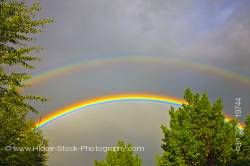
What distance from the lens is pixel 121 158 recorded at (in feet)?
170

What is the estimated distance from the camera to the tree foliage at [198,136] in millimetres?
34500

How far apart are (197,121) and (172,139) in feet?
11.5

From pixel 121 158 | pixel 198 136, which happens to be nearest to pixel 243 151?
pixel 198 136

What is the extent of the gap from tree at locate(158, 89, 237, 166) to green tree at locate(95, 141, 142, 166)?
50.4 ft

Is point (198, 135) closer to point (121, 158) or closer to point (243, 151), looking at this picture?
point (243, 151)

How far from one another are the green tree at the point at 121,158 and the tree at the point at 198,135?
604 inches

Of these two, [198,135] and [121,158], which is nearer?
[198,135]

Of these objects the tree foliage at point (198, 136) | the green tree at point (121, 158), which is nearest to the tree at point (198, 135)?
the tree foliage at point (198, 136)

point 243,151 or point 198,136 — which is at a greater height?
point 198,136

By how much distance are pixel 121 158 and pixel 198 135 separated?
1804cm

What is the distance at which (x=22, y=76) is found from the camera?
13.7m

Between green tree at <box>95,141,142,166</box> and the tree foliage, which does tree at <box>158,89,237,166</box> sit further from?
green tree at <box>95,141,142,166</box>

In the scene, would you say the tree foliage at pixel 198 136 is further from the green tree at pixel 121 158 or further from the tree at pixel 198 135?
the green tree at pixel 121 158

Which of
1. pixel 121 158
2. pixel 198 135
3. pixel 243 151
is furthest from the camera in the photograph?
pixel 121 158
